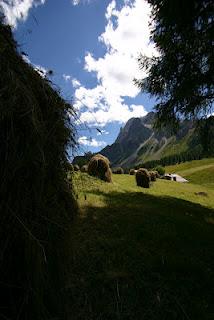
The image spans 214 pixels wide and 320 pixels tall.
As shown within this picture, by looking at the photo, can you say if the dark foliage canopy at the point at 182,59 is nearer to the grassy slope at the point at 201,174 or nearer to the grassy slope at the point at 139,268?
the grassy slope at the point at 139,268

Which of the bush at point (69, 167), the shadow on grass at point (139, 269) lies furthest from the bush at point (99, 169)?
the bush at point (69, 167)

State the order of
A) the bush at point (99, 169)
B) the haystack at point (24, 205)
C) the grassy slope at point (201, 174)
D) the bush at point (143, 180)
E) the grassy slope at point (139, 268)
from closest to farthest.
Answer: the haystack at point (24, 205), the grassy slope at point (139, 268), the bush at point (99, 169), the bush at point (143, 180), the grassy slope at point (201, 174)

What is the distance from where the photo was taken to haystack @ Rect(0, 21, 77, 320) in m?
2.81

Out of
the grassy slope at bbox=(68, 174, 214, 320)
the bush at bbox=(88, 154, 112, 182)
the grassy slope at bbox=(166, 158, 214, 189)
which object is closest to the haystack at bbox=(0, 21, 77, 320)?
the grassy slope at bbox=(68, 174, 214, 320)

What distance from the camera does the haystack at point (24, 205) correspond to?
2809 millimetres

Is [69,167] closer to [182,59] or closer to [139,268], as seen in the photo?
[139,268]

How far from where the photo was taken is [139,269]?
6.53 meters

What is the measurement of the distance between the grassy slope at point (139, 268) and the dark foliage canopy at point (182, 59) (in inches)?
269

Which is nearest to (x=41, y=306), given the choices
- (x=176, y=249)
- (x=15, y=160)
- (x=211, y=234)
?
(x=15, y=160)

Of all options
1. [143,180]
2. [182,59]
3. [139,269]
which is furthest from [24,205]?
[143,180]

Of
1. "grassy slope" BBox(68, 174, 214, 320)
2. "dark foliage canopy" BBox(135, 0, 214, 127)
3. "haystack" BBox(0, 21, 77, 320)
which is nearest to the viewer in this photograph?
"haystack" BBox(0, 21, 77, 320)

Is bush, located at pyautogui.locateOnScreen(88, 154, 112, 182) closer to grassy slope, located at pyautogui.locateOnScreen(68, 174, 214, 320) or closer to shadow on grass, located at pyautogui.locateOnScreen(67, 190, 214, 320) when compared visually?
grassy slope, located at pyautogui.locateOnScreen(68, 174, 214, 320)

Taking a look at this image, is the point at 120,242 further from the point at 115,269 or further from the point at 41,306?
the point at 41,306

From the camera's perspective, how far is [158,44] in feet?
49.1
